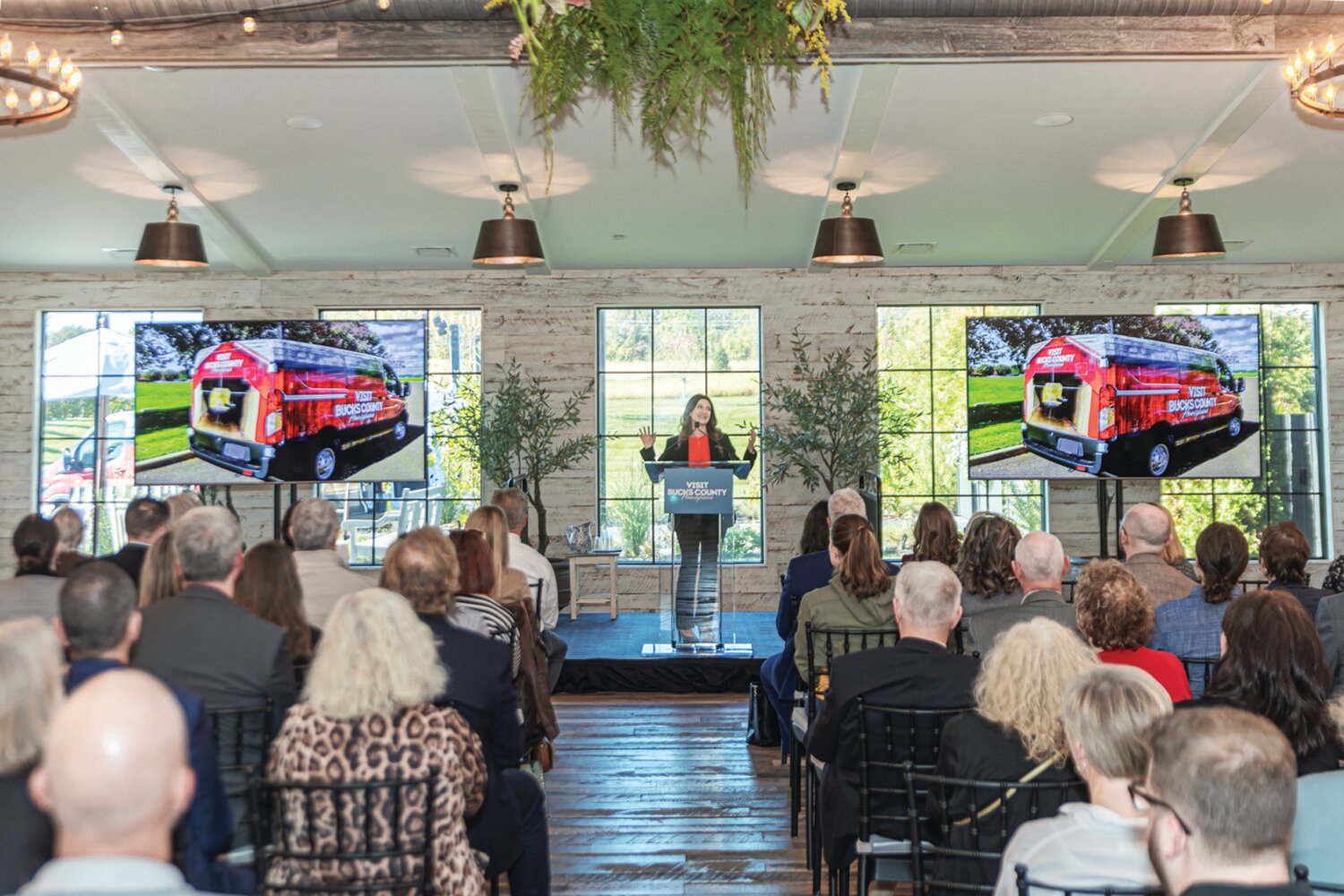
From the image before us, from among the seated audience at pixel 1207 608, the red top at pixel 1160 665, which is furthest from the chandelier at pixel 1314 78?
the red top at pixel 1160 665

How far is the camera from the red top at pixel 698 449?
794cm

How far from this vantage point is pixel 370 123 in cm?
708

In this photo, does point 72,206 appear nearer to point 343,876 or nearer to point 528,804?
point 528,804

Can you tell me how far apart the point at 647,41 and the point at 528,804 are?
253 cm

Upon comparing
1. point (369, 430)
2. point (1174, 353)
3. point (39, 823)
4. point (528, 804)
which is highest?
point (1174, 353)

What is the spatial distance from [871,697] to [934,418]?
7.81 metres

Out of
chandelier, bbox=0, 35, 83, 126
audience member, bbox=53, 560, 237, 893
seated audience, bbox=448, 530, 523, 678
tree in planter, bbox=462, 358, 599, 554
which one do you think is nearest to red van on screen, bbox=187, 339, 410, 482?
tree in planter, bbox=462, 358, 599, 554

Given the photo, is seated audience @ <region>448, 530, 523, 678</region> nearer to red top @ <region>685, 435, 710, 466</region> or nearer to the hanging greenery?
the hanging greenery

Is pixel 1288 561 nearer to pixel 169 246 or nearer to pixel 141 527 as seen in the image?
pixel 141 527

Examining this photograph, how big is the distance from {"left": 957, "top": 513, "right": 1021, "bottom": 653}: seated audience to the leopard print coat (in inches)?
96.6

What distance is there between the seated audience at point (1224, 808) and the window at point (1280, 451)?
9.92m

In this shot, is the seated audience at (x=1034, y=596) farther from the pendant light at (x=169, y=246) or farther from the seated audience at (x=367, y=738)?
the pendant light at (x=169, y=246)

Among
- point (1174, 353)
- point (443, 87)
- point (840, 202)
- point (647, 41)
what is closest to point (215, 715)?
point (647, 41)

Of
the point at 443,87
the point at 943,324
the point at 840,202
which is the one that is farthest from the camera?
the point at 943,324
